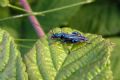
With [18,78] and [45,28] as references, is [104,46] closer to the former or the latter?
[18,78]

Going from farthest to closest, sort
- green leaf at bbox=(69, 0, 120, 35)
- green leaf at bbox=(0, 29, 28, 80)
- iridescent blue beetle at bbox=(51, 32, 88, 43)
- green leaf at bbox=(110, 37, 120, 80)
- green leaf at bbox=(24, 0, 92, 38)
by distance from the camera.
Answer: green leaf at bbox=(69, 0, 120, 35)
green leaf at bbox=(24, 0, 92, 38)
green leaf at bbox=(110, 37, 120, 80)
iridescent blue beetle at bbox=(51, 32, 88, 43)
green leaf at bbox=(0, 29, 28, 80)

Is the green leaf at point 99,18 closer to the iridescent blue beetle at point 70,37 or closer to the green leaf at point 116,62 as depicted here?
the green leaf at point 116,62

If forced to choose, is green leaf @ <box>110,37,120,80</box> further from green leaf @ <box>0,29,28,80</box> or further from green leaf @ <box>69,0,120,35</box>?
green leaf @ <box>0,29,28,80</box>

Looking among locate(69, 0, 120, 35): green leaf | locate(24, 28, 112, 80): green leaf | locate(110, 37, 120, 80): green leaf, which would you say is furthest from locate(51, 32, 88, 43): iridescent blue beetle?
locate(69, 0, 120, 35): green leaf

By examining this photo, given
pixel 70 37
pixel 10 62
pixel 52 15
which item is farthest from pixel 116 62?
pixel 10 62

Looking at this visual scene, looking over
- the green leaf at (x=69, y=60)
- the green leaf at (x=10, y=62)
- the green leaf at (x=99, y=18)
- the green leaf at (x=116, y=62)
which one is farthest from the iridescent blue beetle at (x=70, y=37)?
the green leaf at (x=99, y=18)

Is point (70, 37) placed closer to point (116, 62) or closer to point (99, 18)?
point (116, 62)
